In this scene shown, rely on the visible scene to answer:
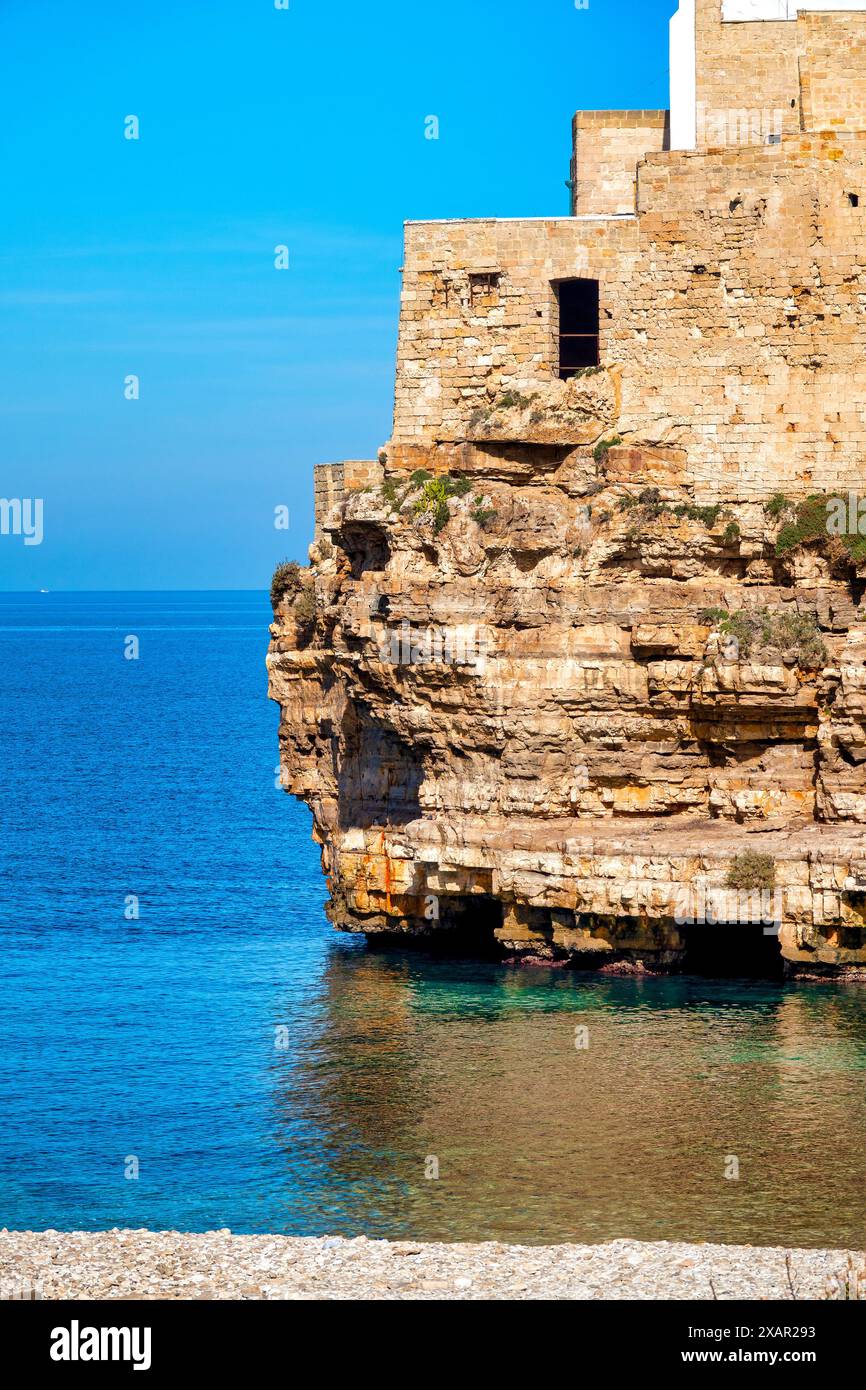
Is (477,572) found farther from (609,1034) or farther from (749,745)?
(609,1034)

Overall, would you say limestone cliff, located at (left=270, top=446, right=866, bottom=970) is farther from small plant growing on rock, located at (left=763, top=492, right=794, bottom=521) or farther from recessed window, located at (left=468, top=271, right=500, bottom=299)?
recessed window, located at (left=468, top=271, right=500, bottom=299)

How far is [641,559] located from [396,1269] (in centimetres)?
1643

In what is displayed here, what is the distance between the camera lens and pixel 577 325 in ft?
119

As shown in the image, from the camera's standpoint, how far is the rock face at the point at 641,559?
106 ft

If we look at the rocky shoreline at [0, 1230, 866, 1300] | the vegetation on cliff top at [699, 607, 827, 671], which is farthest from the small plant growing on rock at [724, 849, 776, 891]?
the rocky shoreline at [0, 1230, 866, 1300]

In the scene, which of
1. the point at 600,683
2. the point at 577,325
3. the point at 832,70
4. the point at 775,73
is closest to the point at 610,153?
the point at 577,325

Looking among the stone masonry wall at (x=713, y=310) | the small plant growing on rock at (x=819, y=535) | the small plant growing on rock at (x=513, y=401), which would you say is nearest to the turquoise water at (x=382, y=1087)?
the small plant growing on rock at (x=819, y=535)

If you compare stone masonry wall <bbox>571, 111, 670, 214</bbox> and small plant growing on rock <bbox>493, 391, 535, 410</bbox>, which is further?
stone masonry wall <bbox>571, 111, 670, 214</bbox>

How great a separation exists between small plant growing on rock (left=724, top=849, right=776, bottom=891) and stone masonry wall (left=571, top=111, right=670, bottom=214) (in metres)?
12.2

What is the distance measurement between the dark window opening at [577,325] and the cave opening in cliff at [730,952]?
9.76 meters

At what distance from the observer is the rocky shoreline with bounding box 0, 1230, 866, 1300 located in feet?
60.0

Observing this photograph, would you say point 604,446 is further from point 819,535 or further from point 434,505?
point 819,535

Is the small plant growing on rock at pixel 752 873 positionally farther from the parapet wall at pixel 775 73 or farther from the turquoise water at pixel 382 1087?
the parapet wall at pixel 775 73
